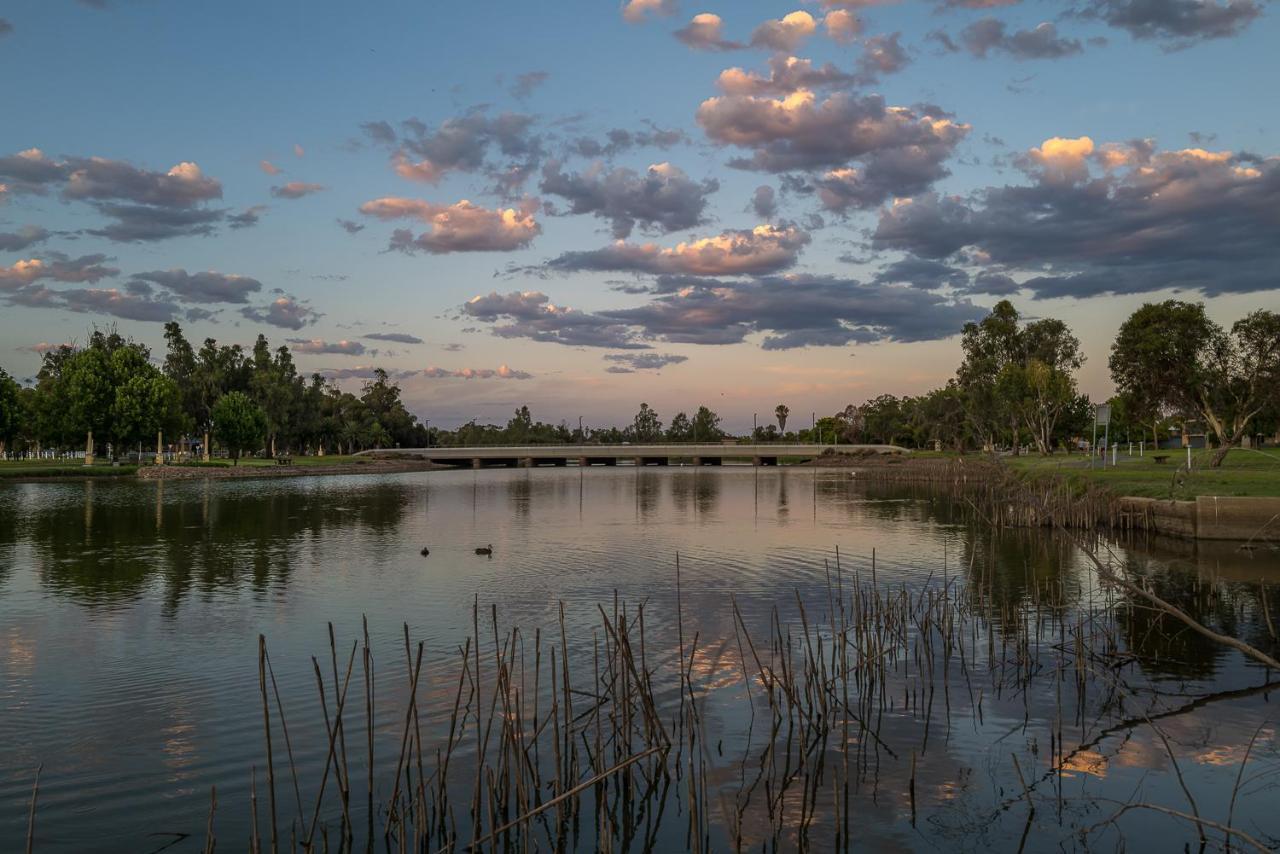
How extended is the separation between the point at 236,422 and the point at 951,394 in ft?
367

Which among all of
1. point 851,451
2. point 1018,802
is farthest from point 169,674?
point 851,451

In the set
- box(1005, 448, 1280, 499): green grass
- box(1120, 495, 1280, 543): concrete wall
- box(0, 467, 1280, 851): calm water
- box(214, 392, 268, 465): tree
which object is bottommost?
box(0, 467, 1280, 851): calm water

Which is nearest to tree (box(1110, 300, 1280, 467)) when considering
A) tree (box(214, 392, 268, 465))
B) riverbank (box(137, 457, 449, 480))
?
riverbank (box(137, 457, 449, 480))

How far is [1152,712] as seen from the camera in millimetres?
15273

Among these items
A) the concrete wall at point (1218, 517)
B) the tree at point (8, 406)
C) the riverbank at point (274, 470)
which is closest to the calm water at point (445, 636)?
the concrete wall at point (1218, 517)

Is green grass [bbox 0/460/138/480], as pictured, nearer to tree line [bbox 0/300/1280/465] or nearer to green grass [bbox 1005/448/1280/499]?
tree line [bbox 0/300/1280/465]

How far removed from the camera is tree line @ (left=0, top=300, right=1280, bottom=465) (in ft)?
193

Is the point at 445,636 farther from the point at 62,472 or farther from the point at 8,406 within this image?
the point at 8,406

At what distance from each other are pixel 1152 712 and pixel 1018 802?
5150 millimetres

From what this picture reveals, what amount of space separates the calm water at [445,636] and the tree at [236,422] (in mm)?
72676

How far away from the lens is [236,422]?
126312 mm

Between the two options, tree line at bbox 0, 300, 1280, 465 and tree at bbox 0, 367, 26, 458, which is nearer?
tree line at bbox 0, 300, 1280, 465

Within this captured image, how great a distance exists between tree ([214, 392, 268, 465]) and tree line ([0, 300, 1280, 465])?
202 mm

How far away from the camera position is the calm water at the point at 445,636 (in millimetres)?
11844
